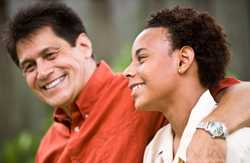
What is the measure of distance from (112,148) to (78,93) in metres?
0.34

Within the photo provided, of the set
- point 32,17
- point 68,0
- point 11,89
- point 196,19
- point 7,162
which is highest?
point 32,17

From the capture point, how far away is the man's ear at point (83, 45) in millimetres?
3096

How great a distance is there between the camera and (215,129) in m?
2.41

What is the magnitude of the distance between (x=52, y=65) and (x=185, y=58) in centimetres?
72

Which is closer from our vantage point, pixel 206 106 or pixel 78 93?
pixel 206 106

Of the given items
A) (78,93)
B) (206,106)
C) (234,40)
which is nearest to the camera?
(206,106)

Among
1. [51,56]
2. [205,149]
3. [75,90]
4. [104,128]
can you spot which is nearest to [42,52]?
[51,56]

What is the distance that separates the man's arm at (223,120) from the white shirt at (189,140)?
0.09ft

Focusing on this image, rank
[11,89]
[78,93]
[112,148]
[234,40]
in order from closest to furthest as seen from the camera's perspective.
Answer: [112,148] < [78,93] < [234,40] < [11,89]

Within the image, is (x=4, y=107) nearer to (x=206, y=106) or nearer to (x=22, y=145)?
(x=22, y=145)

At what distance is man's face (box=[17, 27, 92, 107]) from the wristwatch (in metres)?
0.76

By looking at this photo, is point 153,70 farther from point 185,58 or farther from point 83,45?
point 83,45

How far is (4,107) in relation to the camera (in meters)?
7.36

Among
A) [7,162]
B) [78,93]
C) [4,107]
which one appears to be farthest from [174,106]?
[4,107]
